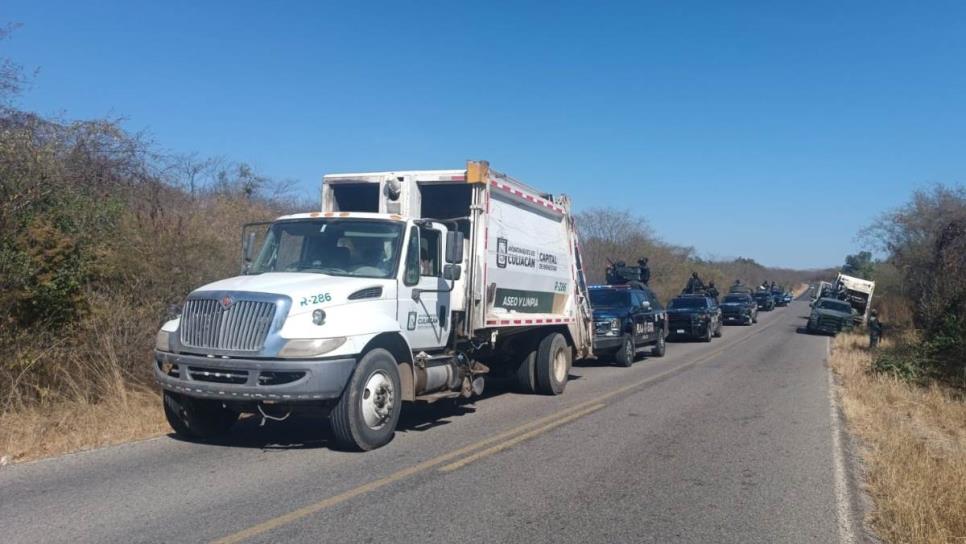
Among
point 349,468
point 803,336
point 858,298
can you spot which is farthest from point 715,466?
point 858,298

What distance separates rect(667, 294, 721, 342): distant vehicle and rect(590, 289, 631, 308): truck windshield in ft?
22.5

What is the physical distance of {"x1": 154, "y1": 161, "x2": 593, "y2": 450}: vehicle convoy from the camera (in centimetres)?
740

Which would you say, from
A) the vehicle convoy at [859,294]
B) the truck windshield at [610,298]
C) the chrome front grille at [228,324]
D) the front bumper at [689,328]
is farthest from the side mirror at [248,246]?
the vehicle convoy at [859,294]

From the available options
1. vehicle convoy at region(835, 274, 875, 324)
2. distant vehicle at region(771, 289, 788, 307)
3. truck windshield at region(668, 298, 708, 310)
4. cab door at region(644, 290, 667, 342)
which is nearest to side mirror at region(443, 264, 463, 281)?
cab door at region(644, 290, 667, 342)

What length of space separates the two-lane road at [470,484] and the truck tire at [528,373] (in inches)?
63.3

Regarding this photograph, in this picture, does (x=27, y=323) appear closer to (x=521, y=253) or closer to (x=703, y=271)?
(x=521, y=253)

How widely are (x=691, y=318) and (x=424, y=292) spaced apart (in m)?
19.4

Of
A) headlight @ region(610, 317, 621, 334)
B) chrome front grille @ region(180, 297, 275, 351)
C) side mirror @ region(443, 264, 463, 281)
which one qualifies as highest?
side mirror @ region(443, 264, 463, 281)

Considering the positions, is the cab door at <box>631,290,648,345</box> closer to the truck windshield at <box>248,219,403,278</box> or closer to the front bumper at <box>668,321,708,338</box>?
the front bumper at <box>668,321,708,338</box>

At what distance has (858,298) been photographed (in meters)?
38.4

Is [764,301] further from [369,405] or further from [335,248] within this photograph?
[369,405]

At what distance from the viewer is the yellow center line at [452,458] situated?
5371mm

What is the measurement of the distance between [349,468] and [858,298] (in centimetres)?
3739

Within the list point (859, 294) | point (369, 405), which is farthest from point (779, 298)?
point (369, 405)
